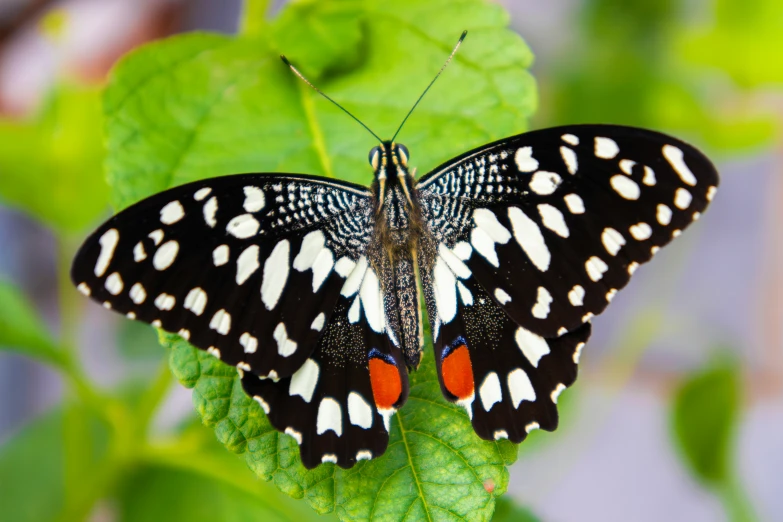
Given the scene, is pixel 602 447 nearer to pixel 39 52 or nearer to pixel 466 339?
pixel 466 339

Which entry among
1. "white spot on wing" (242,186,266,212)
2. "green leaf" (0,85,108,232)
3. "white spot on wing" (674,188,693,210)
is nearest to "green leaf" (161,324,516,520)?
"white spot on wing" (242,186,266,212)

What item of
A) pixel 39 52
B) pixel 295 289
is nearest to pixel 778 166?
pixel 295 289

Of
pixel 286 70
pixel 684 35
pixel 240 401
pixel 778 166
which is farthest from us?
pixel 778 166

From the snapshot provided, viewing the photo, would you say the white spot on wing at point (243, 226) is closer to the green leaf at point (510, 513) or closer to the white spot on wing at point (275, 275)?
the white spot on wing at point (275, 275)

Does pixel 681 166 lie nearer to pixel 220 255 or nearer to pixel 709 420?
pixel 220 255

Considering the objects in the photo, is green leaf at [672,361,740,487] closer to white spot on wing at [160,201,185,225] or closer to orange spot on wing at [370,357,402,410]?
orange spot on wing at [370,357,402,410]

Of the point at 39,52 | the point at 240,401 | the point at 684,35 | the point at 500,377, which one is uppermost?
the point at 684,35
